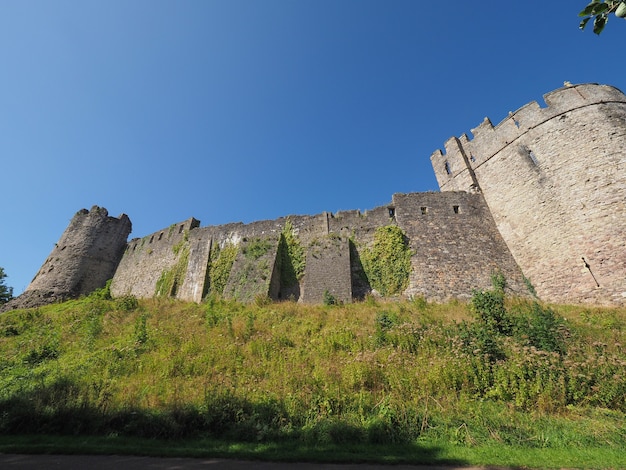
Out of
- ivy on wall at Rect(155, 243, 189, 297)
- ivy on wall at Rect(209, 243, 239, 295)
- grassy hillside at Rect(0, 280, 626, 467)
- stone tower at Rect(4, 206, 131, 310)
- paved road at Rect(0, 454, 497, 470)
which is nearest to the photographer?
paved road at Rect(0, 454, 497, 470)

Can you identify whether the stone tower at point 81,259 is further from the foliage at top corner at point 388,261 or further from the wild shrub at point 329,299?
the foliage at top corner at point 388,261

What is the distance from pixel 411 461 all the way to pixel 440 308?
875 centimetres

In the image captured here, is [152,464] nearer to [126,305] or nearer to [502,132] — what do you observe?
[126,305]

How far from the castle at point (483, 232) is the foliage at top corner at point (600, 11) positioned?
12.7m

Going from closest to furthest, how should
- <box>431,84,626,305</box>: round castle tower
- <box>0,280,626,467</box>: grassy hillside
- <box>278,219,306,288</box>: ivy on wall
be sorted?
<box>0,280,626,467</box>: grassy hillside, <box>431,84,626,305</box>: round castle tower, <box>278,219,306,288</box>: ivy on wall

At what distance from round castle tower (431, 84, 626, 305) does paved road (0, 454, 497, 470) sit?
12812mm

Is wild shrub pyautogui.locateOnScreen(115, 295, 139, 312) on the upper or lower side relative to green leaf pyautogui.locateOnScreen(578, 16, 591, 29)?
upper

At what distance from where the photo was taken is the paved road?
12.7 feet

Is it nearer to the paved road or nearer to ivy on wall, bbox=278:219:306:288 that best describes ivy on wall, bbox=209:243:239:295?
ivy on wall, bbox=278:219:306:288

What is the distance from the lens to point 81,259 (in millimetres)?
23781

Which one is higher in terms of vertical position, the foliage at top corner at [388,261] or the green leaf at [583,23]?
the foliage at top corner at [388,261]

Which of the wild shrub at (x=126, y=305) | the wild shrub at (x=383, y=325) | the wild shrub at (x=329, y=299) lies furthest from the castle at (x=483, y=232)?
the wild shrub at (x=383, y=325)

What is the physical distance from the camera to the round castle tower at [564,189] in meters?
12.2

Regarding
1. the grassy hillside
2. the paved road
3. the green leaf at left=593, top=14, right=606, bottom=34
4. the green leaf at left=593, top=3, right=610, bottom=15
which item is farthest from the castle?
the green leaf at left=593, top=3, right=610, bottom=15
